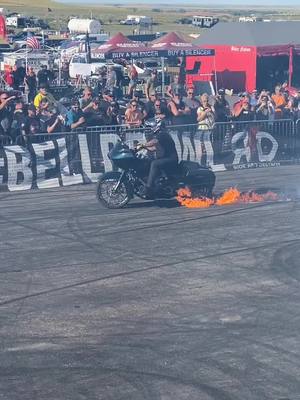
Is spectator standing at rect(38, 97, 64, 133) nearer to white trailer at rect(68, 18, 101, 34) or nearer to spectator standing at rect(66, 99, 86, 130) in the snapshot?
spectator standing at rect(66, 99, 86, 130)

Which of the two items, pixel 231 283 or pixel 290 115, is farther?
pixel 290 115

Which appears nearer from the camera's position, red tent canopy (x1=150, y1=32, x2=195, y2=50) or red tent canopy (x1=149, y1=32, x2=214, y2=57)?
red tent canopy (x1=149, y1=32, x2=214, y2=57)

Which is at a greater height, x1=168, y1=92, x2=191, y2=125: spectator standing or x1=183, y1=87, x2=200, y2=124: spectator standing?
x1=168, y1=92, x2=191, y2=125: spectator standing

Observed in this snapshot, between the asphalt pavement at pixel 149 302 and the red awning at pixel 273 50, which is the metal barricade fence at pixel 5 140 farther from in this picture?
the red awning at pixel 273 50

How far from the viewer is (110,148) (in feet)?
65.5

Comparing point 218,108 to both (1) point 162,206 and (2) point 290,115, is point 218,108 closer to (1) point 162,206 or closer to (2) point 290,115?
(2) point 290,115

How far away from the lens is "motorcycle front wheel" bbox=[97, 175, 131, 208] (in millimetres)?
16719

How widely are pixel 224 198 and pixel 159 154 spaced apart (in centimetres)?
165

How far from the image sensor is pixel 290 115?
23.5 metres

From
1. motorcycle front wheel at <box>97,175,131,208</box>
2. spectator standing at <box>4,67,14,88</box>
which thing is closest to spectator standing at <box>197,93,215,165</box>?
motorcycle front wheel at <box>97,175,131,208</box>

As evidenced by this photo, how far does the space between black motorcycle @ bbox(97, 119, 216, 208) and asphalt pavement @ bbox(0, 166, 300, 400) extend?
1.08 feet

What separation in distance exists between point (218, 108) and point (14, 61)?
2172cm

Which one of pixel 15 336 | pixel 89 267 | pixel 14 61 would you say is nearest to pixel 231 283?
pixel 89 267

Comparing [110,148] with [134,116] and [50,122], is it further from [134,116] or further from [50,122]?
[134,116]
